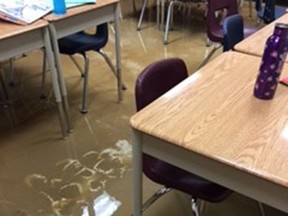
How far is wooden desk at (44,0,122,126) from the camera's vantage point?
1.95 m

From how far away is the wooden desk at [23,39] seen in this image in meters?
1.75

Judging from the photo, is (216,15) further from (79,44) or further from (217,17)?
(79,44)

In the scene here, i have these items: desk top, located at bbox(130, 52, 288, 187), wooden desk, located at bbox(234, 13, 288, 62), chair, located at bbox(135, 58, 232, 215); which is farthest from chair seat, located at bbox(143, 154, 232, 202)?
wooden desk, located at bbox(234, 13, 288, 62)

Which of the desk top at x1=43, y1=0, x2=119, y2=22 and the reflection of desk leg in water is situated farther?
the desk top at x1=43, y1=0, x2=119, y2=22

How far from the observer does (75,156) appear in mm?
2051

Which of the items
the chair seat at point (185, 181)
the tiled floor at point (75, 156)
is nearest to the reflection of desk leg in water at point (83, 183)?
the tiled floor at point (75, 156)

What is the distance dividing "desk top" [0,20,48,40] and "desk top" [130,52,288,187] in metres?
0.98

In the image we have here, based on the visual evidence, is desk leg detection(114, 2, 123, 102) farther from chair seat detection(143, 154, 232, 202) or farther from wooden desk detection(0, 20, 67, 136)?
chair seat detection(143, 154, 232, 202)

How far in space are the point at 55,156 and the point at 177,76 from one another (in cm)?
100

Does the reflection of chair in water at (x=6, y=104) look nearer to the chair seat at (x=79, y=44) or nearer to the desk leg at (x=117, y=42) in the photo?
the chair seat at (x=79, y=44)

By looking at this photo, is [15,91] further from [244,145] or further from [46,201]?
[244,145]

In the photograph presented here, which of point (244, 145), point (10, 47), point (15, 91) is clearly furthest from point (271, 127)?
point (15, 91)

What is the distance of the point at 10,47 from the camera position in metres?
1.78

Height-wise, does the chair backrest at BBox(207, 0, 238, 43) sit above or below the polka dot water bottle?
below
